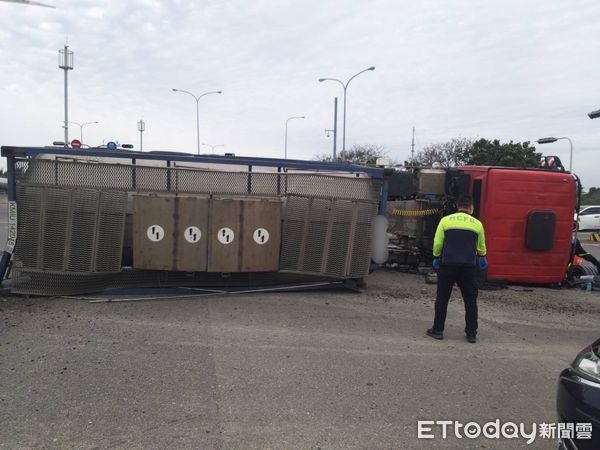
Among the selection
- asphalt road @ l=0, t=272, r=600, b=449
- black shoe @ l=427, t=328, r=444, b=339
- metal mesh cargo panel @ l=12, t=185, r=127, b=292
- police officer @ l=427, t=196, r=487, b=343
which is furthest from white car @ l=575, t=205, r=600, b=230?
metal mesh cargo panel @ l=12, t=185, r=127, b=292

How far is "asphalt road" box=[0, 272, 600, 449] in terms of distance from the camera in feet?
11.0

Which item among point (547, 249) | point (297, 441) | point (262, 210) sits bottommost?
point (297, 441)

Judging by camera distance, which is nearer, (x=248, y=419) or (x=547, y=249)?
(x=248, y=419)

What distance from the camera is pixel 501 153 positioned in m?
43.2

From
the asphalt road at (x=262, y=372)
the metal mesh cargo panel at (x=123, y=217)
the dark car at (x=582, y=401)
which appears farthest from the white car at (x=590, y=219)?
the dark car at (x=582, y=401)

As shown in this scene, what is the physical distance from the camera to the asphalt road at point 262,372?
3348mm

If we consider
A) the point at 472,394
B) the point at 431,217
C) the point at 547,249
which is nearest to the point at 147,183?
the point at 472,394

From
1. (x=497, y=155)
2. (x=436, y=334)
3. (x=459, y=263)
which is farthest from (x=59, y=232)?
(x=497, y=155)

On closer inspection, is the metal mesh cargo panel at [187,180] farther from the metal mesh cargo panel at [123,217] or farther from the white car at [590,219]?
the white car at [590,219]

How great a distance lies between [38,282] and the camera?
6.59 m

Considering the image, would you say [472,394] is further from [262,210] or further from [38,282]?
[38,282]

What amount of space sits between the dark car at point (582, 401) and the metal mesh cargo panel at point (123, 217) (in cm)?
470

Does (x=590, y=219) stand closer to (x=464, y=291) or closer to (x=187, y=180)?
(x=464, y=291)

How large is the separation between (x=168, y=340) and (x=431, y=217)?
6.68m
